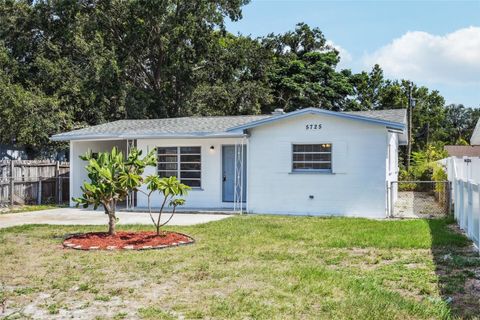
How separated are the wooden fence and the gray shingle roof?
5.66 ft

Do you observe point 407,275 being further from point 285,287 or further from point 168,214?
point 168,214

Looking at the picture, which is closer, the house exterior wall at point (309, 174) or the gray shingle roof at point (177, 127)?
the house exterior wall at point (309, 174)

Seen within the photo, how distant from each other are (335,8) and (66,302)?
12.4 meters

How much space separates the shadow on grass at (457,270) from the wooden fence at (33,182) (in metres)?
14.4

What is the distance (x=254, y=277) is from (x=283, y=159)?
30.4 feet

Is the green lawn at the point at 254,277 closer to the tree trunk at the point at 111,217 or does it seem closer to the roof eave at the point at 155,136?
the tree trunk at the point at 111,217

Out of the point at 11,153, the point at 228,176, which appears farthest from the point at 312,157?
the point at 11,153

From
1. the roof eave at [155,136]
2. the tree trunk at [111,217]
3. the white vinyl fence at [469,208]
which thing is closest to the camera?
the white vinyl fence at [469,208]

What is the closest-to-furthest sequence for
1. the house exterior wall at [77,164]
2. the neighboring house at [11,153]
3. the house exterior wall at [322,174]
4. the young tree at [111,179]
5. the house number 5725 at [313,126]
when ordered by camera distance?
1. the young tree at [111,179]
2. the house exterior wall at [322,174]
3. the house number 5725 at [313,126]
4. the house exterior wall at [77,164]
5. the neighboring house at [11,153]

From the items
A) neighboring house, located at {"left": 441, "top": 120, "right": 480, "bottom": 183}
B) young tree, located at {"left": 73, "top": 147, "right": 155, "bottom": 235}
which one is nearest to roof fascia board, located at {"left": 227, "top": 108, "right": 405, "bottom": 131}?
neighboring house, located at {"left": 441, "top": 120, "right": 480, "bottom": 183}

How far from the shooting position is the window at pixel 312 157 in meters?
15.9

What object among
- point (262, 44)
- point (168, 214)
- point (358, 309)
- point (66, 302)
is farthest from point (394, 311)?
point (262, 44)

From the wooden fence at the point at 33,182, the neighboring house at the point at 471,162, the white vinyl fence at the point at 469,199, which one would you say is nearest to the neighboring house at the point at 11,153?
the wooden fence at the point at 33,182

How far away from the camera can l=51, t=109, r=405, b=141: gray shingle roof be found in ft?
55.4
